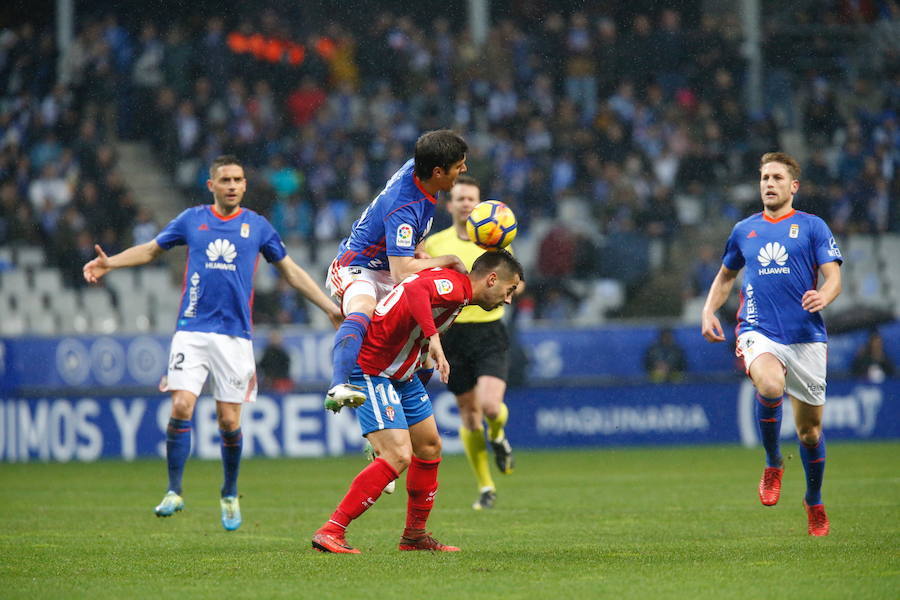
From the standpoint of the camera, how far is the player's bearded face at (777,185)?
8570mm

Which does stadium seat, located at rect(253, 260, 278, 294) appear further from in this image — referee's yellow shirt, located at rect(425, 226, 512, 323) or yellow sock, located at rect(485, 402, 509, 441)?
yellow sock, located at rect(485, 402, 509, 441)

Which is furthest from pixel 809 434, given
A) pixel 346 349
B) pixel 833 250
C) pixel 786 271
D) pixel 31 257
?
pixel 31 257

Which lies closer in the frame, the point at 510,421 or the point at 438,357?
the point at 438,357

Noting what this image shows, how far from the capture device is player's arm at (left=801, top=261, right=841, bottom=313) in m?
7.96

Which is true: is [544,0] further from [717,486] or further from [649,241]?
[717,486]

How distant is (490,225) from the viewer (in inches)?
306

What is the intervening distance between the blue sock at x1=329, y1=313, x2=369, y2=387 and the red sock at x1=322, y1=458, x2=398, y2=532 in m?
0.55

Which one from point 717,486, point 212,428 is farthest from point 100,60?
point 717,486

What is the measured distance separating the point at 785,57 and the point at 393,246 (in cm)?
2056

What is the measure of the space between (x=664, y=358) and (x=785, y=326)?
446 inches

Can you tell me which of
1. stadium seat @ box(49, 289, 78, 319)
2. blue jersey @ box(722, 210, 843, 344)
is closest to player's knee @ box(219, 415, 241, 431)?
blue jersey @ box(722, 210, 843, 344)

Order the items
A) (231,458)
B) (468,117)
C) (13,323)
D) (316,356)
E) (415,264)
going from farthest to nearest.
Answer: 1. (468,117)
2. (13,323)
3. (316,356)
4. (231,458)
5. (415,264)

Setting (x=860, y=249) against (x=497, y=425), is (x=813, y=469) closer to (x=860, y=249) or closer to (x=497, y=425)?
(x=497, y=425)

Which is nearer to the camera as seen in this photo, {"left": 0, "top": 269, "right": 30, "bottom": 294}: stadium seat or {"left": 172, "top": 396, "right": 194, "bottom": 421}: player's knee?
{"left": 172, "top": 396, "right": 194, "bottom": 421}: player's knee
